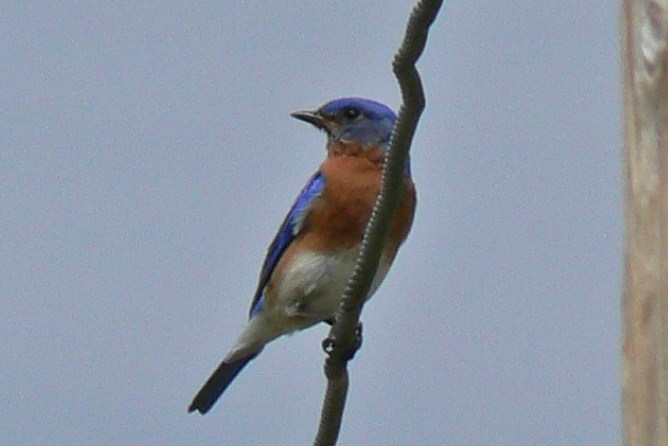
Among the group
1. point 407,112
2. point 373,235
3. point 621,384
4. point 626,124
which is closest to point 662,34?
point 626,124

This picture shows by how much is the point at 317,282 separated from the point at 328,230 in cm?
29

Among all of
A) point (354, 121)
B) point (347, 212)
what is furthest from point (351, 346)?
point (354, 121)

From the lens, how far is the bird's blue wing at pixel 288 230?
9.23 metres

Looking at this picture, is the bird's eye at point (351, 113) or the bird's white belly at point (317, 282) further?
the bird's eye at point (351, 113)

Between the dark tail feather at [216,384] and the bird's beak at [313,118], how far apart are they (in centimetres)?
144

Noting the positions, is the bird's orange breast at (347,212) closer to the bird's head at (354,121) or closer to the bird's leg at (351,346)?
the bird's head at (354,121)

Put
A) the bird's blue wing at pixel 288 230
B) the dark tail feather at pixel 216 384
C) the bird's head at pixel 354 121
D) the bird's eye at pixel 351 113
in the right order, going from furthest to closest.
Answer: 1. the dark tail feather at pixel 216 384
2. the bird's eye at pixel 351 113
3. the bird's head at pixel 354 121
4. the bird's blue wing at pixel 288 230

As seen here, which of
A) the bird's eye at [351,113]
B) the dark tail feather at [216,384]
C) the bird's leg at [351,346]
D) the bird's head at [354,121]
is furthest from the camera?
the dark tail feather at [216,384]

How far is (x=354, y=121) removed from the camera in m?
9.86

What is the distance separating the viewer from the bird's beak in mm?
9977

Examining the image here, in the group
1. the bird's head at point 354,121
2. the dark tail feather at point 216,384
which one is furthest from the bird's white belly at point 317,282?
the dark tail feather at point 216,384

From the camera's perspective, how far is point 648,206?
13.6 feet

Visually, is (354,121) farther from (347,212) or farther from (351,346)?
(351,346)

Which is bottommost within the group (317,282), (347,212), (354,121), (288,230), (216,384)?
(216,384)
